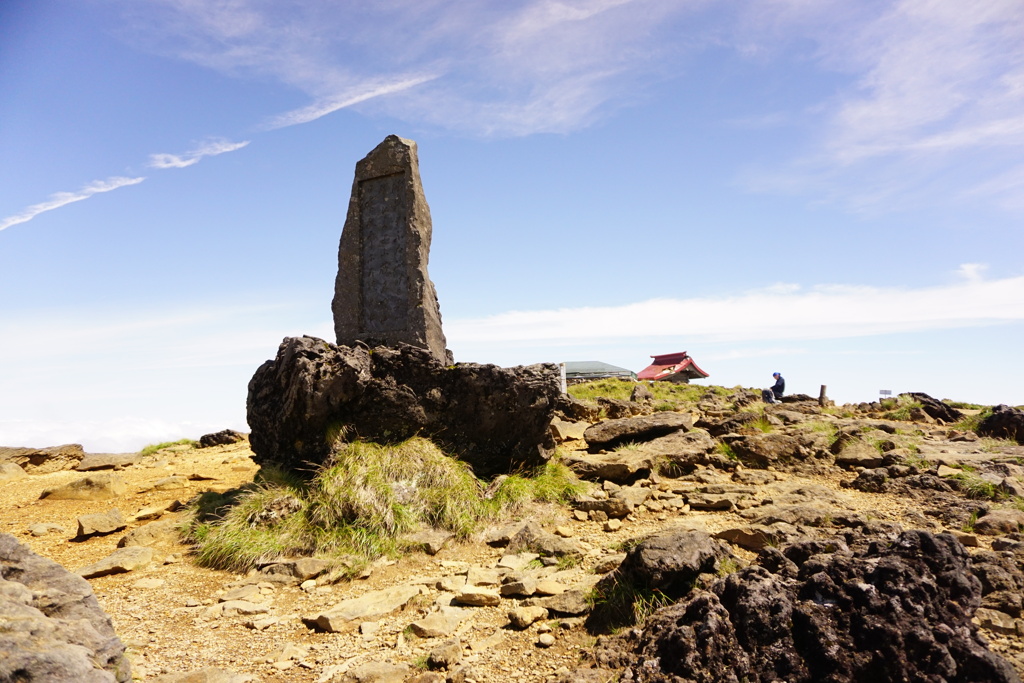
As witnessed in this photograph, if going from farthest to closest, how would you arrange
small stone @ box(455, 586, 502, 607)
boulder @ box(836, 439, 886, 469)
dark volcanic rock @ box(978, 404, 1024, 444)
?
dark volcanic rock @ box(978, 404, 1024, 444) < boulder @ box(836, 439, 886, 469) < small stone @ box(455, 586, 502, 607)

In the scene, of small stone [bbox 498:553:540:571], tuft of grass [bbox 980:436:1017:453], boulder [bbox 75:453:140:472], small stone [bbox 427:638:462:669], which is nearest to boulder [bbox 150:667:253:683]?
small stone [bbox 427:638:462:669]

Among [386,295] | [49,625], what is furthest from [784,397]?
[49,625]

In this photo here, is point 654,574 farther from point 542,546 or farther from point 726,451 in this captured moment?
point 726,451

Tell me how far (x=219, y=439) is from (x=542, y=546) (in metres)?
9.42

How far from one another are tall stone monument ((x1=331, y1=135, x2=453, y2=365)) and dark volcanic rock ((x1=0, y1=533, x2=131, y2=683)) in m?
6.67

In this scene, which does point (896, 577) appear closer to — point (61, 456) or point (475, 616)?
point (475, 616)

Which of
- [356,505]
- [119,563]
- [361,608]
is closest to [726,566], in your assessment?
[361,608]

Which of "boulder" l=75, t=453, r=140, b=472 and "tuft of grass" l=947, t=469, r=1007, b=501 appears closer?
"tuft of grass" l=947, t=469, r=1007, b=501

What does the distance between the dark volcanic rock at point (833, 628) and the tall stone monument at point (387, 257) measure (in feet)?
22.7

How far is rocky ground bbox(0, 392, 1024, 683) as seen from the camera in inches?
190

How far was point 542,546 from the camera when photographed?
6531 millimetres

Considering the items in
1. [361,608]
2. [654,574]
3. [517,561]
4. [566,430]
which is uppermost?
[566,430]

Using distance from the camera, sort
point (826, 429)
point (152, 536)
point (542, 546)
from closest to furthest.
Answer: point (542, 546) → point (152, 536) → point (826, 429)

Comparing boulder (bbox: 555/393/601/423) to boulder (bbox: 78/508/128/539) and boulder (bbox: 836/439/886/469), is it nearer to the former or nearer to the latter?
boulder (bbox: 836/439/886/469)
